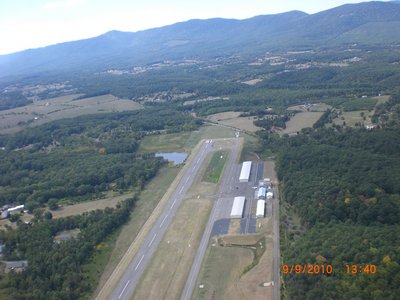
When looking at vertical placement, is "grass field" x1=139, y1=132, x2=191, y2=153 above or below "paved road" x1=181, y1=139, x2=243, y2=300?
above

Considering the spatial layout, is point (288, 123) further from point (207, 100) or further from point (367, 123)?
point (207, 100)

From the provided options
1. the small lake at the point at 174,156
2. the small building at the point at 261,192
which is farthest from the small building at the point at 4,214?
the small building at the point at 261,192

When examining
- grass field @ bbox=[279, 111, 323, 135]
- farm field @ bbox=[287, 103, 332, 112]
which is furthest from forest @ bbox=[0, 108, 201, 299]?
farm field @ bbox=[287, 103, 332, 112]

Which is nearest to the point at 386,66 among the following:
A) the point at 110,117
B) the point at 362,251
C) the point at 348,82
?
the point at 348,82

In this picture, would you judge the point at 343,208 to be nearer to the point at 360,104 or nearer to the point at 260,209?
the point at 260,209

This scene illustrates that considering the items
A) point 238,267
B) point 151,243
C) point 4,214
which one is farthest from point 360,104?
point 4,214

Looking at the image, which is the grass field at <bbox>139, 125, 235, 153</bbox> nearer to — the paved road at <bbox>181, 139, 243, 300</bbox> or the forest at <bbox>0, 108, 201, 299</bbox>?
the forest at <bbox>0, 108, 201, 299</bbox>
